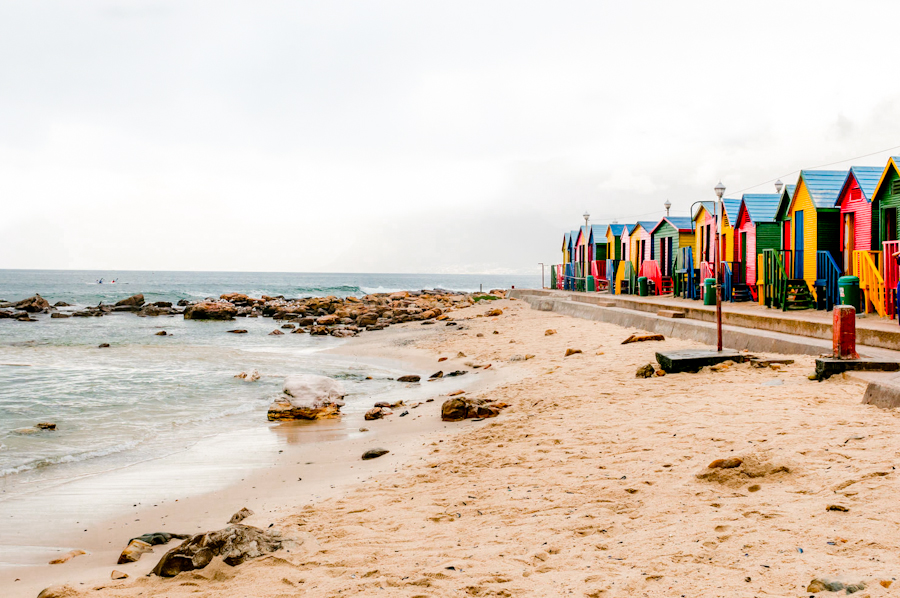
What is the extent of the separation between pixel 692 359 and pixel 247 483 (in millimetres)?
6568

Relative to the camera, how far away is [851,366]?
7.86 m

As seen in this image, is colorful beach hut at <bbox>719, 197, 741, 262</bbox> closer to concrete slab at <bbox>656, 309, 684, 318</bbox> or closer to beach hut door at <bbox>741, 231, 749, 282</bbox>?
beach hut door at <bbox>741, 231, 749, 282</bbox>

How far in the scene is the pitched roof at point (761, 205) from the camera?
20219 mm

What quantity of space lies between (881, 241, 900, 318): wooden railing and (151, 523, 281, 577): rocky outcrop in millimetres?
13277

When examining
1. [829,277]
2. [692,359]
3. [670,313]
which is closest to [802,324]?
[692,359]

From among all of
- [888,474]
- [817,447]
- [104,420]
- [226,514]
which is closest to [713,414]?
[817,447]

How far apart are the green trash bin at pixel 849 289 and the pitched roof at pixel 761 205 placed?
692 cm

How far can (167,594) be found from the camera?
12.9 ft

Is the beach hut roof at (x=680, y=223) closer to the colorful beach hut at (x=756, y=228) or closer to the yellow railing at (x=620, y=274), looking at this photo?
the yellow railing at (x=620, y=274)

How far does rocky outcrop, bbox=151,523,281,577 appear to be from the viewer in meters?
4.24

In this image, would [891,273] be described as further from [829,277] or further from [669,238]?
[669,238]

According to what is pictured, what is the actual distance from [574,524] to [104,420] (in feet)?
31.3

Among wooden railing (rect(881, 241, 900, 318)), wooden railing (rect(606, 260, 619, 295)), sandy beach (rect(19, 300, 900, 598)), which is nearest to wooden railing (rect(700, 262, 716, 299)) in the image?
sandy beach (rect(19, 300, 900, 598))

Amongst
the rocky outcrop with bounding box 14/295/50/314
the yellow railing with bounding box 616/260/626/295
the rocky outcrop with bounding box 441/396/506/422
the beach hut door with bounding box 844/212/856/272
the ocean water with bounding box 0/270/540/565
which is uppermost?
the beach hut door with bounding box 844/212/856/272
